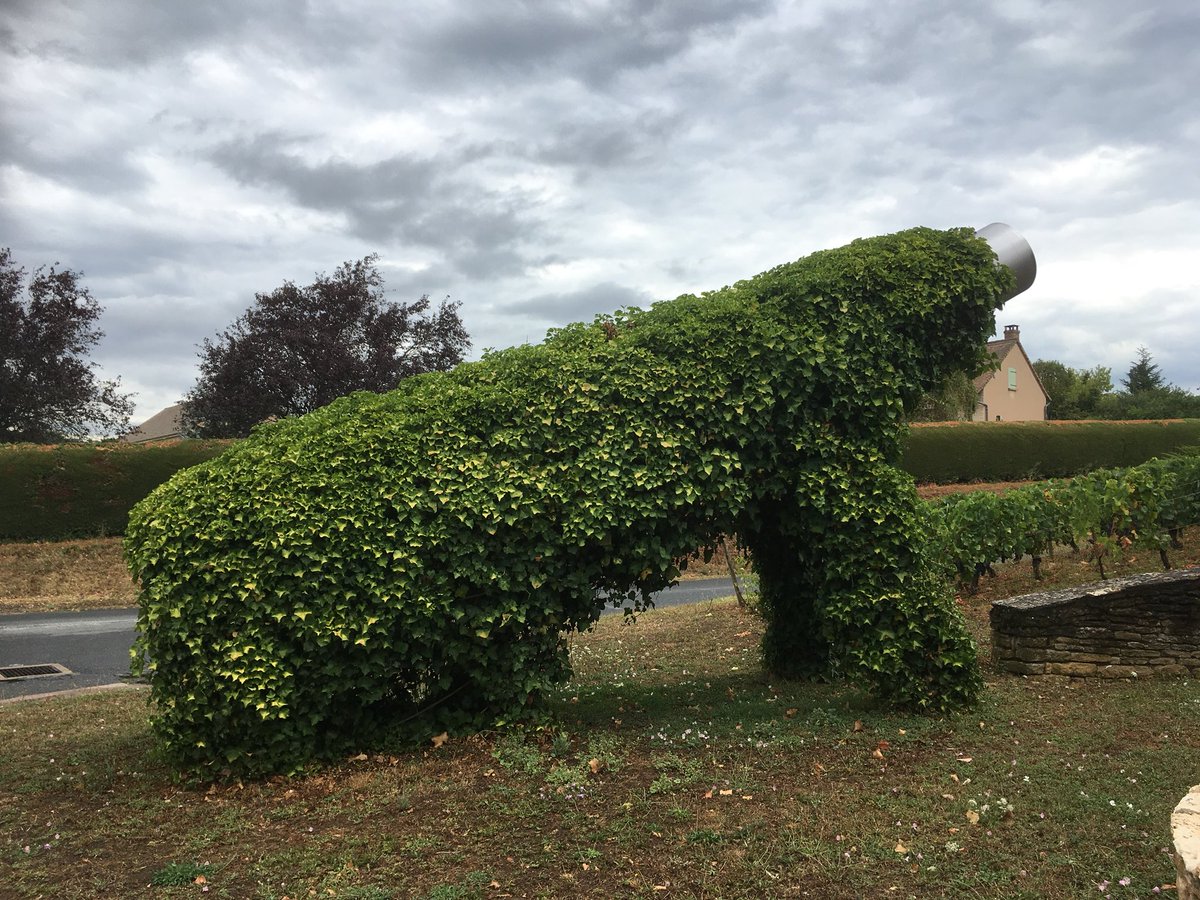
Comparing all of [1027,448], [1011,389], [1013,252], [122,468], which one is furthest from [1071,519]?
[1011,389]

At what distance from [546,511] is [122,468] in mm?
18527

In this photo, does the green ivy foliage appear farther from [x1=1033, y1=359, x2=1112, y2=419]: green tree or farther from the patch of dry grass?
[x1=1033, y1=359, x2=1112, y2=419]: green tree

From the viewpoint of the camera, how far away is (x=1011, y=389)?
50469 millimetres

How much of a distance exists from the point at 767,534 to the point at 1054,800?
9.95 ft

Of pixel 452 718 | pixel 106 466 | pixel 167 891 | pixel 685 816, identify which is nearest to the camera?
pixel 167 891

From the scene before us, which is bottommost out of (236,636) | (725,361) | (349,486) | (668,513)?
(236,636)

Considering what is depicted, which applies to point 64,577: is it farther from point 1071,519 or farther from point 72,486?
point 1071,519

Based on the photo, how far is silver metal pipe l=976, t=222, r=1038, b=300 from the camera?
723 centimetres

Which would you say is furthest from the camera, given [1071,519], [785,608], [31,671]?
[1071,519]

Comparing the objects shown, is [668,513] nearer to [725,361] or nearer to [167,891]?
[725,361]

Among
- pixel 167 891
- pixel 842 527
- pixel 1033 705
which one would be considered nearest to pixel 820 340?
pixel 842 527

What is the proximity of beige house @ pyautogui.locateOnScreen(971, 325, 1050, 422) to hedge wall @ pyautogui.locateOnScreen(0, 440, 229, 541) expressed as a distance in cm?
3952

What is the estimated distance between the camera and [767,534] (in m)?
7.41

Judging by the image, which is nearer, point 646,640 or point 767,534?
point 767,534
